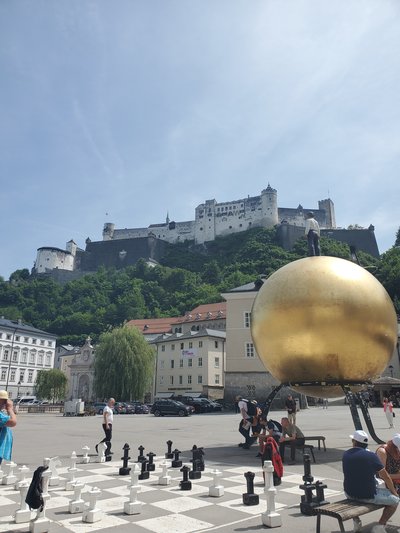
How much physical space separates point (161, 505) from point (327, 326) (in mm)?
4167

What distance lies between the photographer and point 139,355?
48.0 metres

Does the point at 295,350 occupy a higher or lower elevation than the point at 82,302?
lower

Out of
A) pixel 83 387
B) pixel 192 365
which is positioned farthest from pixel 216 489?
pixel 83 387

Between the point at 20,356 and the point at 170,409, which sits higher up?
the point at 20,356

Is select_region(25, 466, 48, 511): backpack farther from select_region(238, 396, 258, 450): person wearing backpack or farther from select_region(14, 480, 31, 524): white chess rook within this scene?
select_region(238, 396, 258, 450): person wearing backpack

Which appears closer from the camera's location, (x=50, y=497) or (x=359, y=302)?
(x=359, y=302)

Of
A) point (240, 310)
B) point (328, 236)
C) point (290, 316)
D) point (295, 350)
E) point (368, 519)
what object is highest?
point (328, 236)

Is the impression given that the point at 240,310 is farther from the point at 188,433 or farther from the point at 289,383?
the point at 289,383

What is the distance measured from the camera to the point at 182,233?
143m

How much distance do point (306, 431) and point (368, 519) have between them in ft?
44.9

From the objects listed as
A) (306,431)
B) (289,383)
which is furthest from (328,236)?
(289,383)

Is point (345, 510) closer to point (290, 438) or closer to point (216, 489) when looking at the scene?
point (216, 489)

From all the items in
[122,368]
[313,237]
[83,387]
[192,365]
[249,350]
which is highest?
[249,350]

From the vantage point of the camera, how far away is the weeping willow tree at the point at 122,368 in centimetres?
4641
